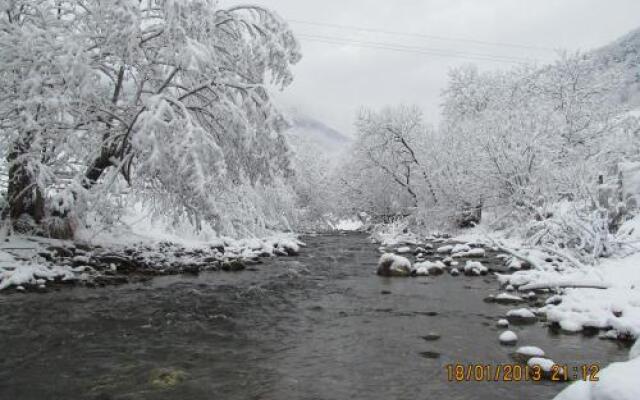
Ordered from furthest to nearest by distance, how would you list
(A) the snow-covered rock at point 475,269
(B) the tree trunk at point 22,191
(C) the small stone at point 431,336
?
(A) the snow-covered rock at point 475,269 → (B) the tree trunk at point 22,191 → (C) the small stone at point 431,336

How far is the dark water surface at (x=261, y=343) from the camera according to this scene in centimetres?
552

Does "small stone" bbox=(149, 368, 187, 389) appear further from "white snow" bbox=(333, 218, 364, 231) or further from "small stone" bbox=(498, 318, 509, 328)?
"white snow" bbox=(333, 218, 364, 231)

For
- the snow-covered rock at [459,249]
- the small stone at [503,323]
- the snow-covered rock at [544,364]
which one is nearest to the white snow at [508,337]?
the small stone at [503,323]

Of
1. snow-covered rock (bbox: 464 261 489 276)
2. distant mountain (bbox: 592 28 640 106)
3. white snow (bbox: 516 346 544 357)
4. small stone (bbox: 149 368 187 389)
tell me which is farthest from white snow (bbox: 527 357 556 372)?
distant mountain (bbox: 592 28 640 106)

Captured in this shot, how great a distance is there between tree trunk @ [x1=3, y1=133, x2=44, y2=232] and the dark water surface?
12.5ft

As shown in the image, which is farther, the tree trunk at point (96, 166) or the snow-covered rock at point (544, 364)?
the tree trunk at point (96, 166)

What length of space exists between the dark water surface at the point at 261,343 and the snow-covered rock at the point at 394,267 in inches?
55.2

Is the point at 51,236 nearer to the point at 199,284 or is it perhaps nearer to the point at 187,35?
the point at 199,284

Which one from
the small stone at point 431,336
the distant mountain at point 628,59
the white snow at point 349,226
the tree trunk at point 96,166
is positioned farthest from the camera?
the distant mountain at point 628,59

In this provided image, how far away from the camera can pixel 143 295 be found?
1051cm

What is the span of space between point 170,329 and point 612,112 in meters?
28.3

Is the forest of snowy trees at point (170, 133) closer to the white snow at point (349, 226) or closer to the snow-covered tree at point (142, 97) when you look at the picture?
the snow-covered tree at point (142, 97)

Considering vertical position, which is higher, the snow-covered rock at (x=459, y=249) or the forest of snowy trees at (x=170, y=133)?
the forest of snowy trees at (x=170, y=133)

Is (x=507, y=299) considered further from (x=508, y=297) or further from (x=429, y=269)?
(x=429, y=269)
